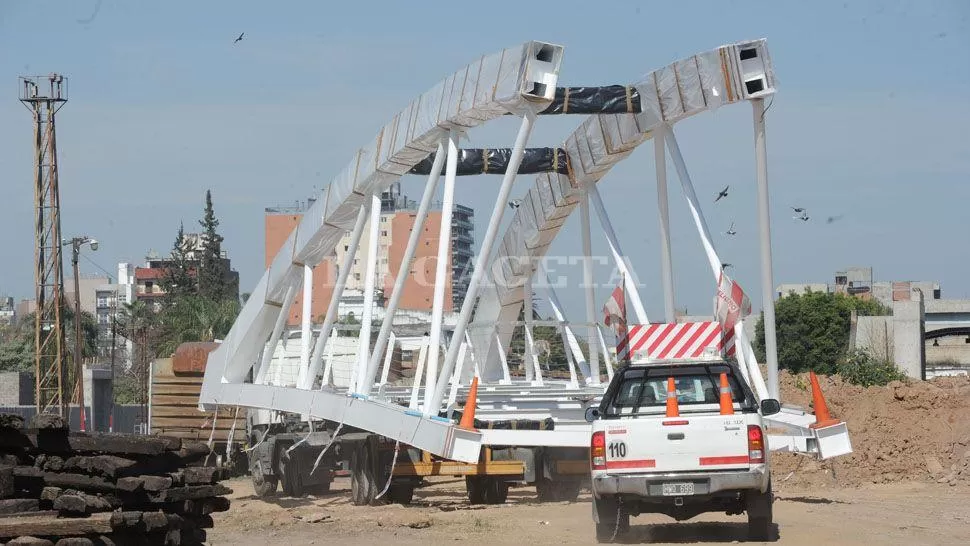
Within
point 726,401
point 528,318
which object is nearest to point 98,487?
point 726,401

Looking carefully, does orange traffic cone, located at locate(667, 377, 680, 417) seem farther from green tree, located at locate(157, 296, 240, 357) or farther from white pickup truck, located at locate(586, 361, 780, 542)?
green tree, located at locate(157, 296, 240, 357)

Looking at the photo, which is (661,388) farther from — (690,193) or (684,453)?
(690,193)

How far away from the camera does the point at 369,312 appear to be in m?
20.6

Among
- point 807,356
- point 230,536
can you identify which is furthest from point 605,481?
point 807,356

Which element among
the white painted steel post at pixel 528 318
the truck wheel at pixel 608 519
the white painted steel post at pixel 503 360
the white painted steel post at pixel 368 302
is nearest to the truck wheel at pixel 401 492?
the white painted steel post at pixel 368 302

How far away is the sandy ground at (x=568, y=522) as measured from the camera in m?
15.0

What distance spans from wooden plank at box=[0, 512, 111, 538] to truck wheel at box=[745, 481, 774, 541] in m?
6.20

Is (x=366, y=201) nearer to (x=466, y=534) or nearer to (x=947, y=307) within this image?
(x=466, y=534)

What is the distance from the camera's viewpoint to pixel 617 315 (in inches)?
740

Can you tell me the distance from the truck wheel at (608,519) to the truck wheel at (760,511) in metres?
1.27

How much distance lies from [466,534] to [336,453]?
8027mm

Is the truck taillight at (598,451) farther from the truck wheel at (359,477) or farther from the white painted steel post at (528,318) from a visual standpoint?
the white painted steel post at (528,318)

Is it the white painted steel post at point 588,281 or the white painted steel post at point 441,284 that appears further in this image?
the white painted steel post at point 588,281

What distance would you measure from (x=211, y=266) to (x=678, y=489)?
91.9 meters
